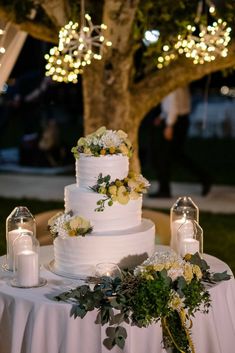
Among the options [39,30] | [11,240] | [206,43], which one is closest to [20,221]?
[11,240]

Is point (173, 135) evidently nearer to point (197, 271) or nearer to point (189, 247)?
point (189, 247)

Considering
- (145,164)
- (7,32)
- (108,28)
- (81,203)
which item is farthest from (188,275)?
(145,164)

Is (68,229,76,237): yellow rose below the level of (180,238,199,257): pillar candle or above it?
above

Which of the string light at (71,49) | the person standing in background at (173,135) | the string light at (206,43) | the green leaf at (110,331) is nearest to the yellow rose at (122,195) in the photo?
the green leaf at (110,331)

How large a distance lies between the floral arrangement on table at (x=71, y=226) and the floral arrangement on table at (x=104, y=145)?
38cm

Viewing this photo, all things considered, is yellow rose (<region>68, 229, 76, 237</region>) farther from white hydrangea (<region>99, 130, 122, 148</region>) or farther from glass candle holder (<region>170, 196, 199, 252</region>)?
glass candle holder (<region>170, 196, 199, 252</region>)

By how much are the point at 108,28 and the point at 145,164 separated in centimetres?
747

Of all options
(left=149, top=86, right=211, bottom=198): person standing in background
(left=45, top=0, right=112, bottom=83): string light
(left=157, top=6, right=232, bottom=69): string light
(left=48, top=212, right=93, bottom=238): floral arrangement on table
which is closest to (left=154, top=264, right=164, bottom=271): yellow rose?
(left=48, top=212, right=93, bottom=238): floral arrangement on table

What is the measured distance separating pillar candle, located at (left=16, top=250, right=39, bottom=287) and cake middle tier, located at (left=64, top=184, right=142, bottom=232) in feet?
1.18

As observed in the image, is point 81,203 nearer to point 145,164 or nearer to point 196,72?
point 196,72

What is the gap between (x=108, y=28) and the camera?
6242mm

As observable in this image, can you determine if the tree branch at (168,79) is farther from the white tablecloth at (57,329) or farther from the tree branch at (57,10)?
the white tablecloth at (57,329)

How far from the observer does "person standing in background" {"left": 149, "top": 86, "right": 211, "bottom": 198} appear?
973 cm

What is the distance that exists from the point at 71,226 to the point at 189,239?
832 millimetres
